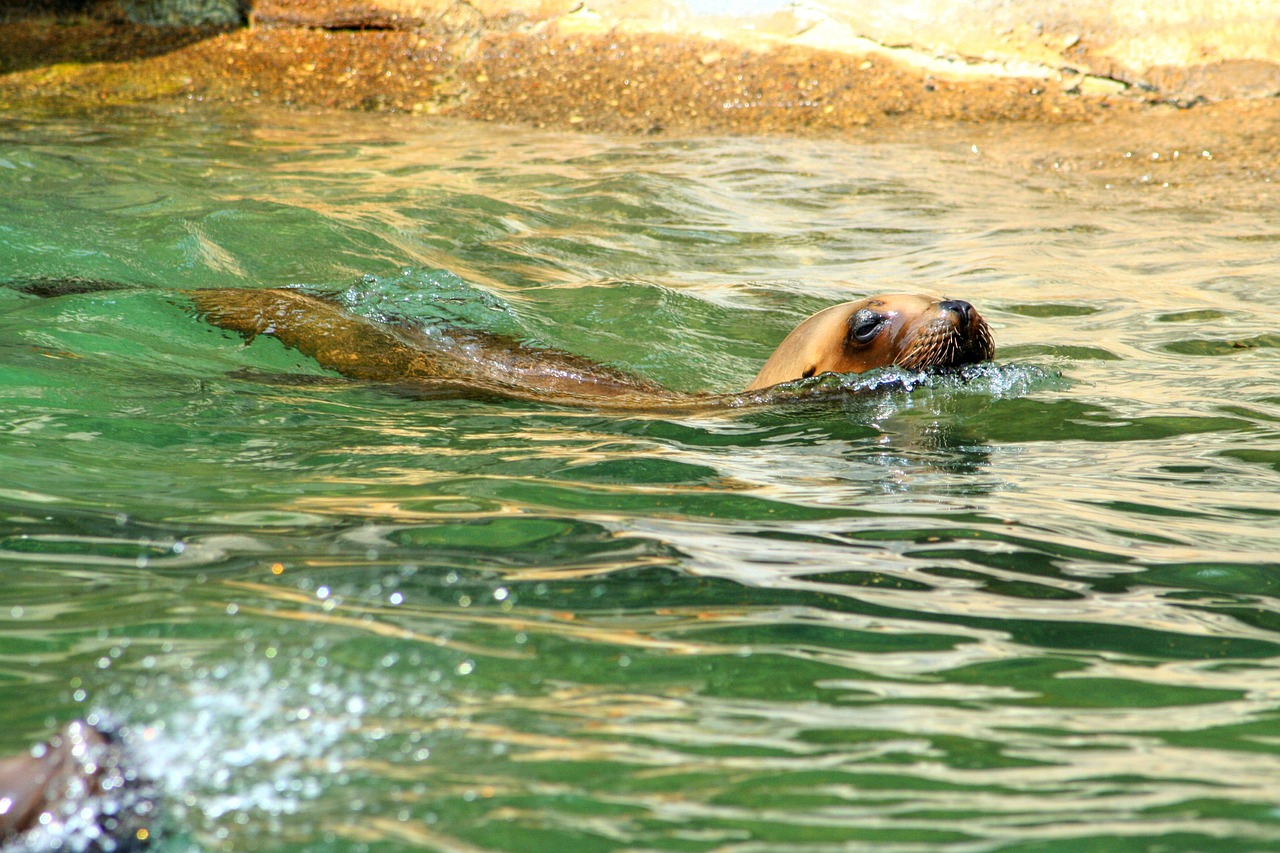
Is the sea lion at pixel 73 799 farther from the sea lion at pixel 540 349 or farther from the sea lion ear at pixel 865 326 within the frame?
the sea lion ear at pixel 865 326

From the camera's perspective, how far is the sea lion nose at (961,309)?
15.7ft

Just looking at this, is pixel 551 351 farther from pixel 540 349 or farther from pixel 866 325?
pixel 866 325

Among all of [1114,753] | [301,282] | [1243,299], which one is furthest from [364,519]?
[1243,299]

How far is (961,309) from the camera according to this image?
15.7 feet

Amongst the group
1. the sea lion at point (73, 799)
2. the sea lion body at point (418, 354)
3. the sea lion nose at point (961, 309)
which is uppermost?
the sea lion nose at point (961, 309)

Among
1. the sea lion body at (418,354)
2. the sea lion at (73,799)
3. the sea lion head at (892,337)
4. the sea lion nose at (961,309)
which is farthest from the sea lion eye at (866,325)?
the sea lion at (73,799)

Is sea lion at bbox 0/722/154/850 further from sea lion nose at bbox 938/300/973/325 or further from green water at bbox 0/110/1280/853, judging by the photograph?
sea lion nose at bbox 938/300/973/325

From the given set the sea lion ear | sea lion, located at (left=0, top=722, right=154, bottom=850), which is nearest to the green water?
sea lion, located at (left=0, top=722, right=154, bottom=850)

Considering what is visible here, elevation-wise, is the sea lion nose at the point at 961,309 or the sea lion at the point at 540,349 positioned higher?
the sea lion nose at the point at 961,309

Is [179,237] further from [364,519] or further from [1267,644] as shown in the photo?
[1267,644]

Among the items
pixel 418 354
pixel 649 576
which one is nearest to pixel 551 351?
pixel 418 354

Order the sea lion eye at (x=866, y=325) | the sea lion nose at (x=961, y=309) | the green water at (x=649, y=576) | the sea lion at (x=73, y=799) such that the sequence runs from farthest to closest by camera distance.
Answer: the sea lion eye at (x=866, y=325)
the sea lion nose at (x=961, y=309)
the green water at (x=649, y=576)
the sea lion at (x=73, y=799)

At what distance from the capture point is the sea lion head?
480cm

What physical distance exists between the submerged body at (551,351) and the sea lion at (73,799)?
2.88m
